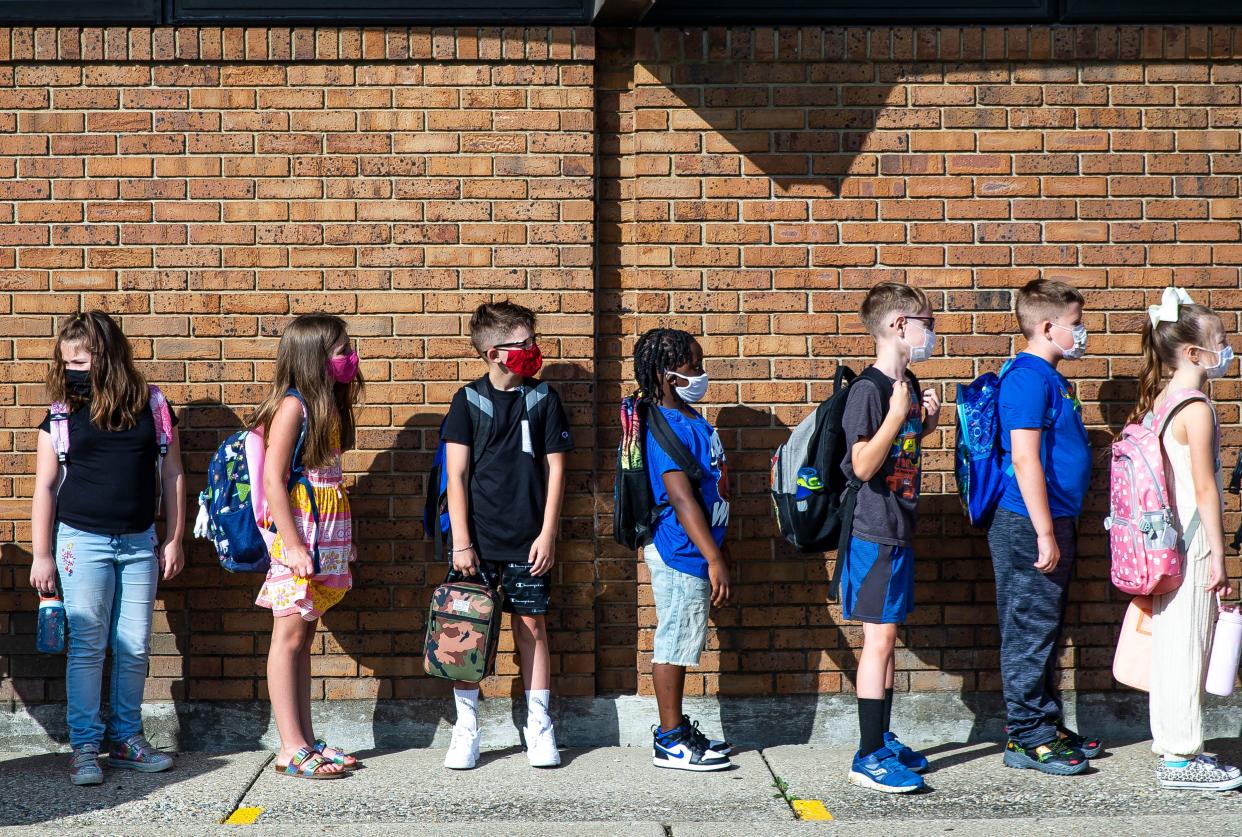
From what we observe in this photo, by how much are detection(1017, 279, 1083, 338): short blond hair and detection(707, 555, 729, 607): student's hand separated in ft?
5.21

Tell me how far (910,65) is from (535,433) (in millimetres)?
2381

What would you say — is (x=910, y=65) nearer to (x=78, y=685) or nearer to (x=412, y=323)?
(x=412, y=323)

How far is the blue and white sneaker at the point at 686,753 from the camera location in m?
5.04

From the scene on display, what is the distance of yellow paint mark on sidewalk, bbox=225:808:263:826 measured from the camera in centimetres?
450

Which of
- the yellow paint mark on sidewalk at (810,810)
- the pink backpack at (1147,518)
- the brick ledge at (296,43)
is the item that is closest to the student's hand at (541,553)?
the yellow paint mark on sidewalk at (810,810)

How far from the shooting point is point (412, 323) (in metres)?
5.50

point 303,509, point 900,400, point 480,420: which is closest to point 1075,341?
point 900,400

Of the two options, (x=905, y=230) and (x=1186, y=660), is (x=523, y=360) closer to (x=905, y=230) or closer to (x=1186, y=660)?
(x=905, y=230)

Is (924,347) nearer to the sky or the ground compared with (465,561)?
nearer to the sky

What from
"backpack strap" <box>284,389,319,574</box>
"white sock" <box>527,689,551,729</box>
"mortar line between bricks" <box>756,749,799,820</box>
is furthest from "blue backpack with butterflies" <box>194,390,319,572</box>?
"mortar line between bricks" <box>756,749,799,820</box>

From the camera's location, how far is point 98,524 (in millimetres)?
5023

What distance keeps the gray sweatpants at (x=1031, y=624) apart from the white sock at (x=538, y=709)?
1.90 meters

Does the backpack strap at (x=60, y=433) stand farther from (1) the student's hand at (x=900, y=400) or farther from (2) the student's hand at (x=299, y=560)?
(1) the student's hand at (x=900, y=400)

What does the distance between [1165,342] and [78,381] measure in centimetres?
441
